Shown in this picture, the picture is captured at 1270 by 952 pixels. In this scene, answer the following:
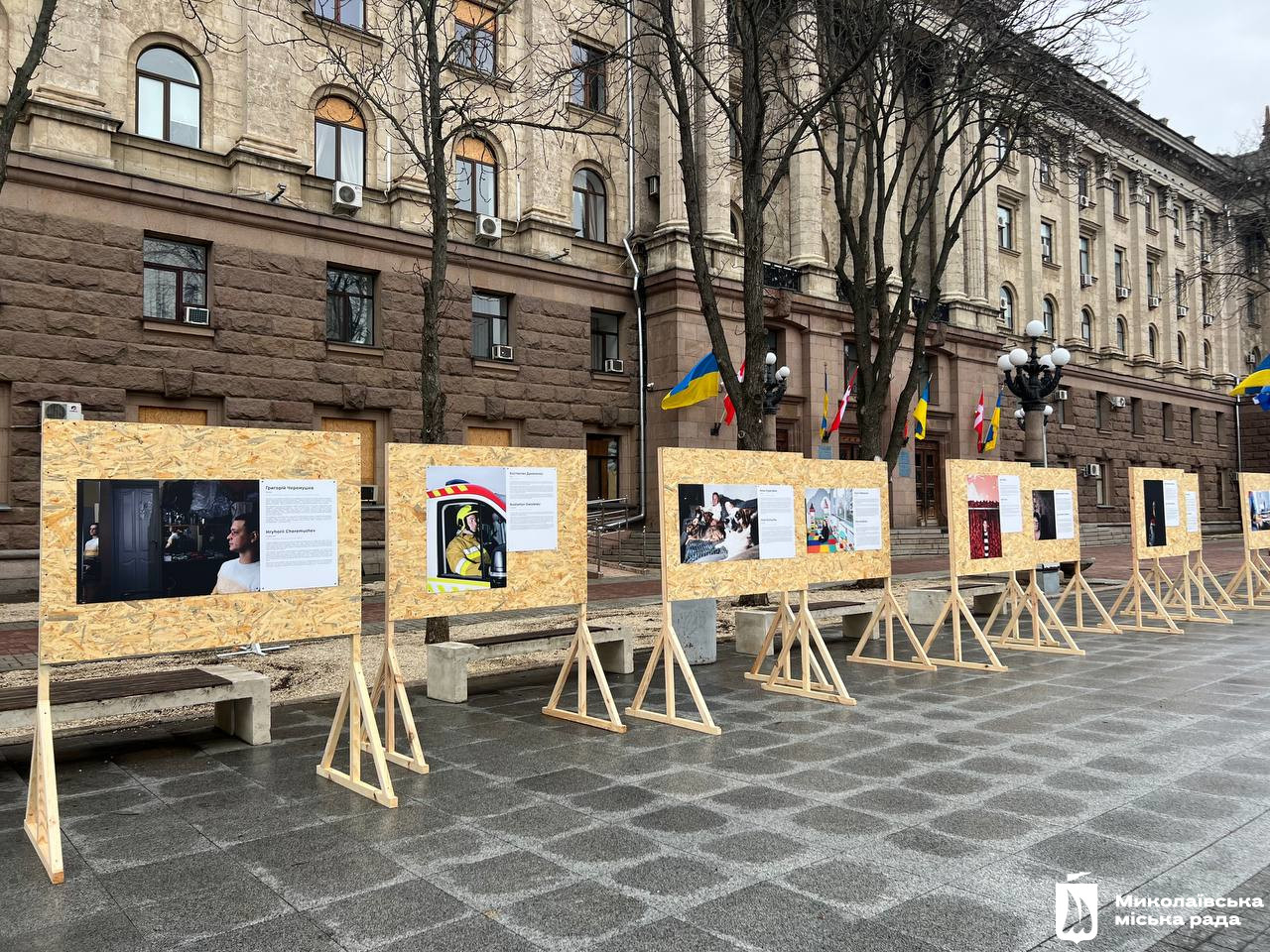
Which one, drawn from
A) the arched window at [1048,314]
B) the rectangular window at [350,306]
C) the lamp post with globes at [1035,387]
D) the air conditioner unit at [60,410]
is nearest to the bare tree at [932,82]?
the lamp post with globes at [1035,387]

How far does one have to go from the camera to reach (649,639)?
1204 centimetres

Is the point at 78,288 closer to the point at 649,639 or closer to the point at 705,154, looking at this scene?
the point at 649,639

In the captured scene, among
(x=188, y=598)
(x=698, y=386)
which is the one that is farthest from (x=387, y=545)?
(x=698, y=386)

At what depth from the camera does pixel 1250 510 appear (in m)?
16.4

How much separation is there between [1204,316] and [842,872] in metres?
57.7

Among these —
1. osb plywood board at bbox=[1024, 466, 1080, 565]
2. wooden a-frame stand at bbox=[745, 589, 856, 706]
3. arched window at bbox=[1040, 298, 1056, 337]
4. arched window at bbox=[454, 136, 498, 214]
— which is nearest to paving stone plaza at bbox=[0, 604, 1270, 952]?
wooden a-frame stand at bbox=[745, 589, 856, 706]

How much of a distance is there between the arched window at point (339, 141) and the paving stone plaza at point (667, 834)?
52.9ft

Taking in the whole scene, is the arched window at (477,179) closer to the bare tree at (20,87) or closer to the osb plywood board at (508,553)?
the bare tree at (20,87)

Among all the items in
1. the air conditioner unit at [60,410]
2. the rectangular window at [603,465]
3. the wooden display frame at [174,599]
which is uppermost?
the air conditioner unit at [60,410]

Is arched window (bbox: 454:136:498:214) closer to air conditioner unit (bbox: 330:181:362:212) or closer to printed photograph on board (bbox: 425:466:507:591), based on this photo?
air conditioner unit (bbox: 330:181:362:212)

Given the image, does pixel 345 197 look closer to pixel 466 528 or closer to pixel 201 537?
pixel 466 528

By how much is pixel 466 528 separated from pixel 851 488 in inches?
184

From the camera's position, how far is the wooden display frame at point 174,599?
496cm

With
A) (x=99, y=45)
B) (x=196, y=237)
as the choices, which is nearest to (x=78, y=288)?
(x=196, y=237)
